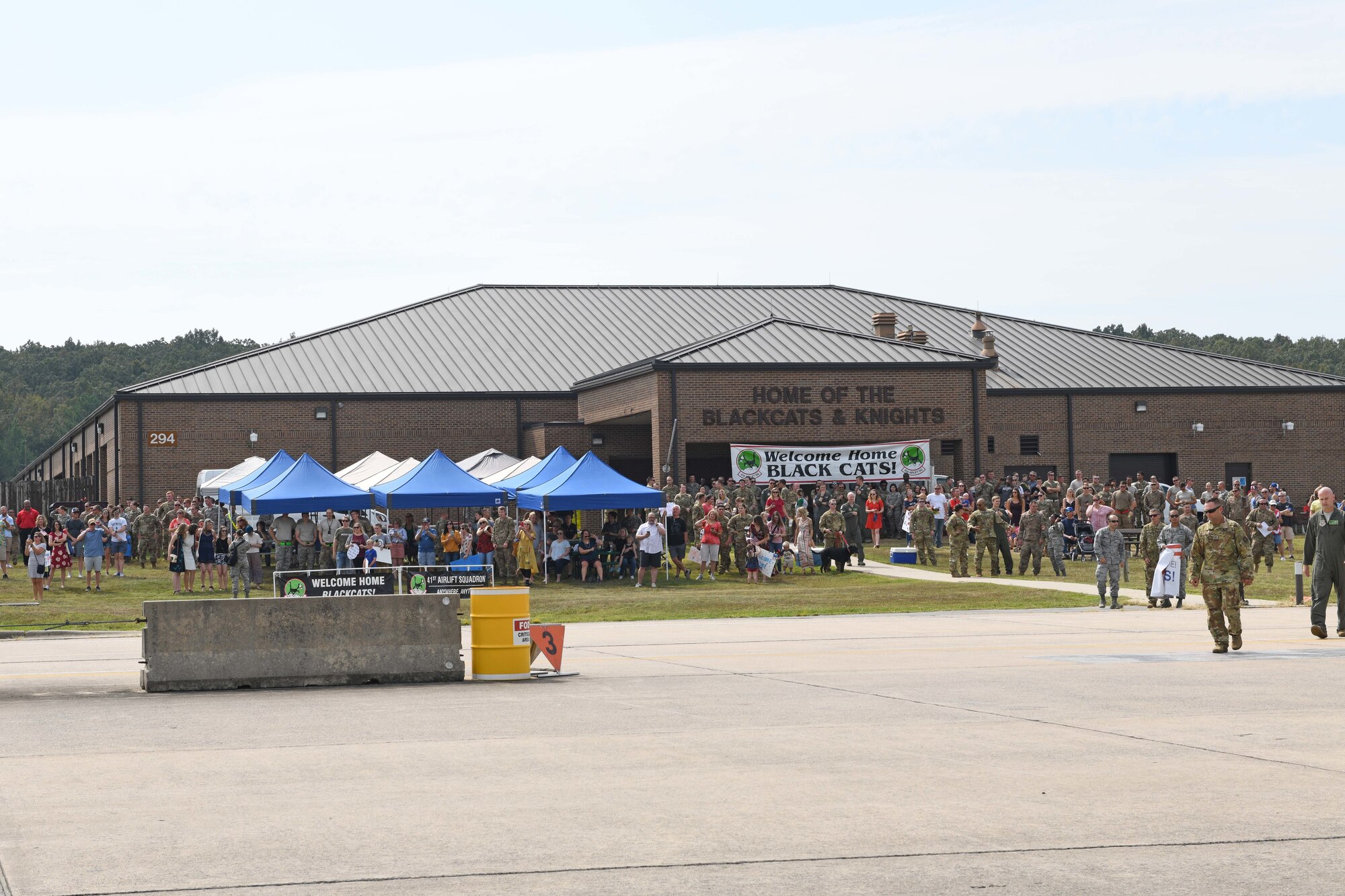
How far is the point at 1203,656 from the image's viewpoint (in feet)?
55.5

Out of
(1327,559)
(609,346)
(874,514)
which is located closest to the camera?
(1327,559)

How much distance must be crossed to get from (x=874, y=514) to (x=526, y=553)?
10.9 metres

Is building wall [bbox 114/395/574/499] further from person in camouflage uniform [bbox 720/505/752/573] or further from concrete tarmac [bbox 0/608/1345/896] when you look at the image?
concrete tarmac [bbox 0/608/1345/896]

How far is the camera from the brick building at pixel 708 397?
45.0 metres

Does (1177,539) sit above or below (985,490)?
below

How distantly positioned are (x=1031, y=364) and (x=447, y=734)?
4588cm

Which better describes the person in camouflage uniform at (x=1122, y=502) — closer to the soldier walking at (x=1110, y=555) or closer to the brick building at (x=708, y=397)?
the brick building at (x=708, y=397)

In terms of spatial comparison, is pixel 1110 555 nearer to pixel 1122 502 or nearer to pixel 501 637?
pixel 1122 502

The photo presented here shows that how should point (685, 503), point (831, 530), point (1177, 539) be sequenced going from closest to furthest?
1. point (1177, 539)
2. point (831, 530)
3. point (685, 503)

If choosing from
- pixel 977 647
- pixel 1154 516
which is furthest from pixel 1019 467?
pixel 977 647

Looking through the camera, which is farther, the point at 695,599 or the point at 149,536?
the point at 149,536

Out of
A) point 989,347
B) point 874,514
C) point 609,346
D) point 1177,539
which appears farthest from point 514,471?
point 989,347

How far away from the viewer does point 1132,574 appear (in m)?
33.0

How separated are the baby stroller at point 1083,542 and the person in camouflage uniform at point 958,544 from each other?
5203 millimetres
